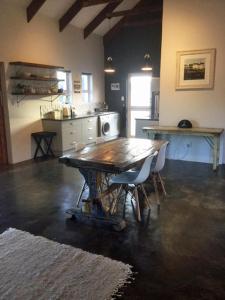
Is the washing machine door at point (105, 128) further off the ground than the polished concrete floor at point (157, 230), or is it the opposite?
the washing machine door at point (105, 128)

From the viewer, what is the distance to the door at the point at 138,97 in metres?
8.48

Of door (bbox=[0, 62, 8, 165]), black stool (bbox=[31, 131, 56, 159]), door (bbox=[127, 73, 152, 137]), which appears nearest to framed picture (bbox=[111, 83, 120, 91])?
door (bbox=[127, 73, 152, 137])

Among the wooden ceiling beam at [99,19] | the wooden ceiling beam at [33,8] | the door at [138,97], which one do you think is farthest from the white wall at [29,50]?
the door at [138,97]

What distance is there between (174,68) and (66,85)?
119 inches

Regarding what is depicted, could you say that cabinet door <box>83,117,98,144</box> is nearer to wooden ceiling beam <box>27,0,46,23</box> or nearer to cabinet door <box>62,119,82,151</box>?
cabinet door <box>62,119,82,151</box>

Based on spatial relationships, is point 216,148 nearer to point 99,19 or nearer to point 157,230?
point 157,230

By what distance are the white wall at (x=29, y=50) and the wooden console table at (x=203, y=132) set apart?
2623mm

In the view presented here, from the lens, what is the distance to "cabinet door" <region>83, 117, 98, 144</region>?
23.2 ft

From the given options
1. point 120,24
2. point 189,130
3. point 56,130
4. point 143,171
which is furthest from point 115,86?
point 143,171

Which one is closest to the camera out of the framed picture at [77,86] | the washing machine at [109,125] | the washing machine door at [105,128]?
the framed picture at [77,86]

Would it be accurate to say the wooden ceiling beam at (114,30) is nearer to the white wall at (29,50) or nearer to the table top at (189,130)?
the white wall at (29,50)

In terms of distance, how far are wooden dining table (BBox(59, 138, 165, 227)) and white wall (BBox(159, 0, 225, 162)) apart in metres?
2.46

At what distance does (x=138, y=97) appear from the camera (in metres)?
8.69

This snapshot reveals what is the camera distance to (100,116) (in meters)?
7.70
